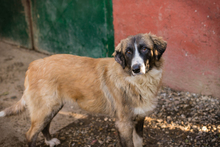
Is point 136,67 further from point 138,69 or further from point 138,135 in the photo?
point 138,135

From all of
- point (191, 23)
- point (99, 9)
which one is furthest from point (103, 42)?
point (191, 23)

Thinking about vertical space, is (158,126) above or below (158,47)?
below

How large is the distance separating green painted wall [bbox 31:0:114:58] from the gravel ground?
88.3 inches

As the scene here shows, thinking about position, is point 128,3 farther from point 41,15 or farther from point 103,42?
point 41,15

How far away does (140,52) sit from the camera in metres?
2.97

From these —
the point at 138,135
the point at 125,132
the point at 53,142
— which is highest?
the point at 125,132

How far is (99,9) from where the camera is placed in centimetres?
580

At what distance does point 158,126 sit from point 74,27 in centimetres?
385

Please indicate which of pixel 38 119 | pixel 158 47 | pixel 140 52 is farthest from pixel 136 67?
pixel 38 119

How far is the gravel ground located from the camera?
3.73 metres

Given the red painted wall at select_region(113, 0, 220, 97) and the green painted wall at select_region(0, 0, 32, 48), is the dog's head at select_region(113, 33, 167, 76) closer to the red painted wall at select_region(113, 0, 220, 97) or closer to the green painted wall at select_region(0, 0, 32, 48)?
the red painted wall at select_region(113, 0, 220, 97)

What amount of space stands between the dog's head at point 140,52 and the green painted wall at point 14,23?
5.73 meters

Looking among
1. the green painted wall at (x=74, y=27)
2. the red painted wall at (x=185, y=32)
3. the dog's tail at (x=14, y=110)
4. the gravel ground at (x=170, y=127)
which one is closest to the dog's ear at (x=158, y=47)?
the gravel ground at (x=170, y=127)

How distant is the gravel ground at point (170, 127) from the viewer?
373 centimetres
